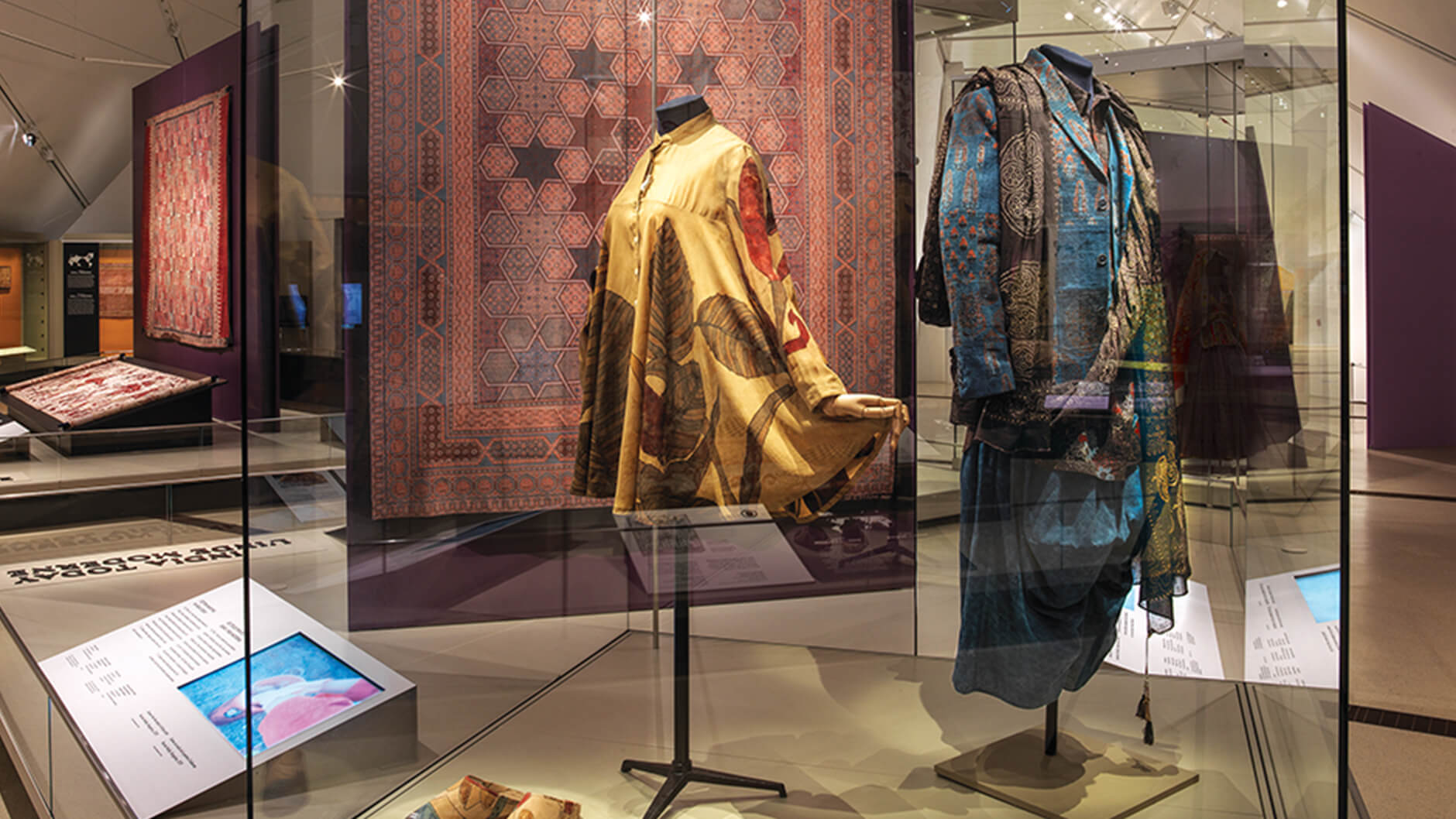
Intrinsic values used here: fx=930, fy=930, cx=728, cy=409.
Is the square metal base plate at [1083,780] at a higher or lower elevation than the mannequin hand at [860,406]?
lower

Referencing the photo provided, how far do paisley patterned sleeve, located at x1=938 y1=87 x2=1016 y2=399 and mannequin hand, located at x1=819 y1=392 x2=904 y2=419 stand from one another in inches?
5.7

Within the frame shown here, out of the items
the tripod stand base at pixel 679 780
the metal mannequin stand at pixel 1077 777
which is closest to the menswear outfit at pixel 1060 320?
the metal mannequin stand at pixel 1077 777

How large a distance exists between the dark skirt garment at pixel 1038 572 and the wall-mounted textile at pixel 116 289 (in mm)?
2581

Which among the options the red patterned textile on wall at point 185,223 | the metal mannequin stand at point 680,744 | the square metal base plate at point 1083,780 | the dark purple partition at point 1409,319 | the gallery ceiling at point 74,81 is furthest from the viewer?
the dark purple partition at point 1409,319

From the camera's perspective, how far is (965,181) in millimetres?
1607

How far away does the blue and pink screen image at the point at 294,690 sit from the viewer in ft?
5.68

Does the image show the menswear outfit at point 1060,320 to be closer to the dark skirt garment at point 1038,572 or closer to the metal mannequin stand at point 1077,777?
the dark skirt garment at point 1038,572

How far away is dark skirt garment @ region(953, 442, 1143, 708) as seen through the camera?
1660 mm

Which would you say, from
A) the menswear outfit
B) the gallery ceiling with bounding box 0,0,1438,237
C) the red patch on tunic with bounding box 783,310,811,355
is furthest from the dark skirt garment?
the gallery ceiling with bounding box 0,0,1438,237

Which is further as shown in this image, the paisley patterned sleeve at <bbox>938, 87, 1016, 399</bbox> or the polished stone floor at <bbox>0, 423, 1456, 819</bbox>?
the polished stone floor at <bbox>0, 423, 1456, 819</bbox>

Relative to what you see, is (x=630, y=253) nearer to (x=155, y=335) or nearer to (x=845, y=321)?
(x=845, y=321)

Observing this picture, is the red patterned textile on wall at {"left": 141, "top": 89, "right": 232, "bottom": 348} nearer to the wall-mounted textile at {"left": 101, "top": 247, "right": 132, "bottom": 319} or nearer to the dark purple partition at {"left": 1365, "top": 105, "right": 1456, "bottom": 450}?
the wall-mounted textile at {"left": 101, "top": 247, "right": 132, "bottom": 319}

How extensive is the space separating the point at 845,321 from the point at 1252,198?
2.41 ft

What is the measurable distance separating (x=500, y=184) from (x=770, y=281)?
56 centimetres
